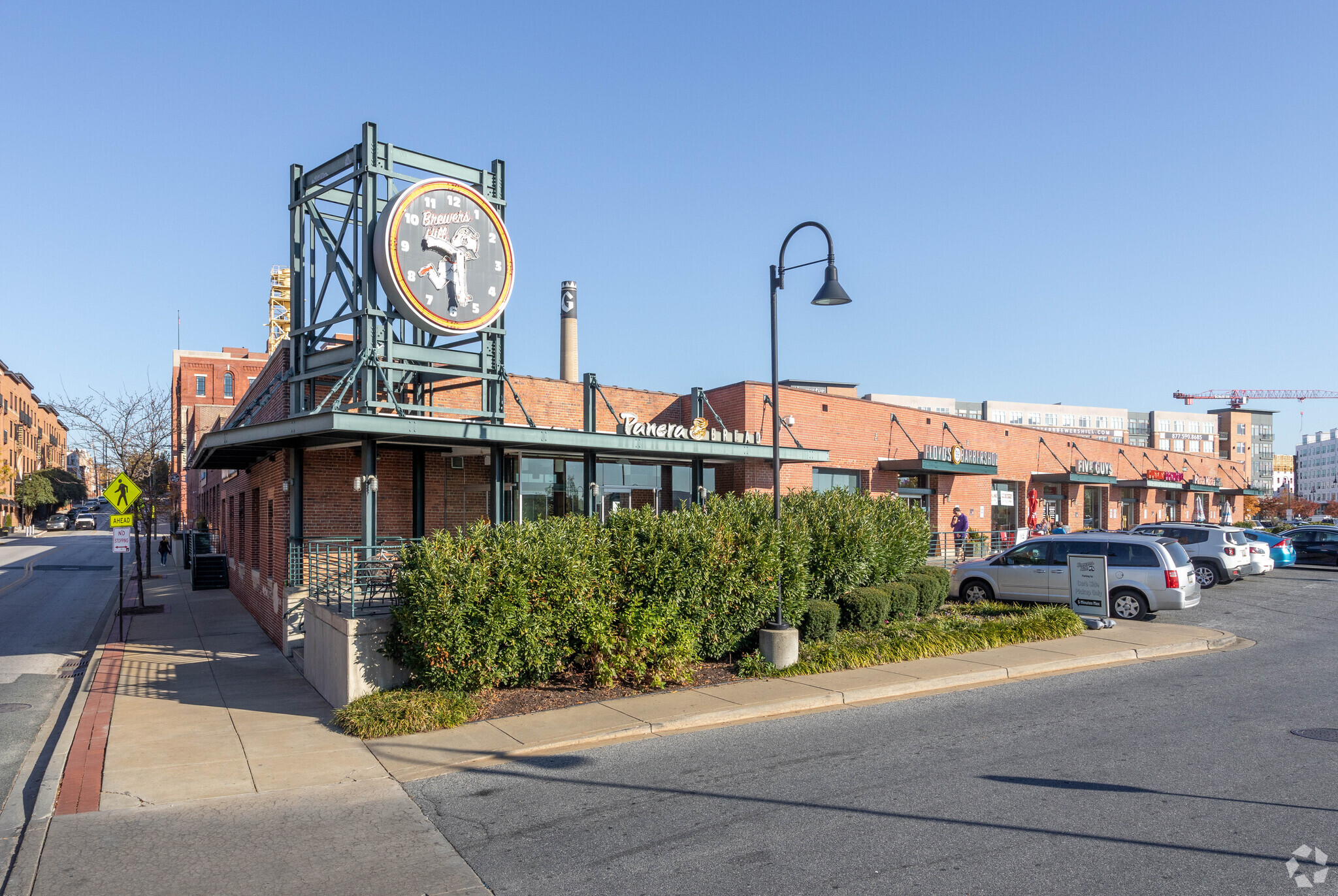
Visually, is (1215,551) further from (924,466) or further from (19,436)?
(19,436)

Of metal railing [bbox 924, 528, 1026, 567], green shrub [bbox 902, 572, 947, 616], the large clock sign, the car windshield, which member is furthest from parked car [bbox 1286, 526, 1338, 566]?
the large clock sign

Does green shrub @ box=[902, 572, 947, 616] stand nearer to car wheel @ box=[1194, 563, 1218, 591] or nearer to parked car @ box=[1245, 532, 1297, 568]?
car wheel @ box=[1194, 563, 1218, 591]

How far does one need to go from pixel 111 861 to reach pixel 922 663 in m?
10.7

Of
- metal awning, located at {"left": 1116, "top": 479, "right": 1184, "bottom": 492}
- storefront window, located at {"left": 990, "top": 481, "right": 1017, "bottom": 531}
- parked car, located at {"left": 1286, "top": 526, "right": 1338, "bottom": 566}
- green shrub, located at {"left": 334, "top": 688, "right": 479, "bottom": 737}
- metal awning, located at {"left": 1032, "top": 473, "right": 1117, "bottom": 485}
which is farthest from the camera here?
metal awning, located at {"left": 1116, "top": 479, "right": 1184, "bottom": 492}

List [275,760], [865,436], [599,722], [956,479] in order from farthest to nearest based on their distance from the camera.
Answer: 1. [956,479]
2. [865,436]
3. [599,722]
4. [275,760]

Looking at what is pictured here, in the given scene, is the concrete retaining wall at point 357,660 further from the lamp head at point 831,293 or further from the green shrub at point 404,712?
the lamp head at point 831,293

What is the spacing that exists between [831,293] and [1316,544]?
27.0 metres

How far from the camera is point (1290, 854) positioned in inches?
241

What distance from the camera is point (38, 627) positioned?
20250mm

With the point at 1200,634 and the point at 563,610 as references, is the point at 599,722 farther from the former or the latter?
the point at 1200,634

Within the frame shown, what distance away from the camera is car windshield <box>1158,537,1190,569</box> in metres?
18.4

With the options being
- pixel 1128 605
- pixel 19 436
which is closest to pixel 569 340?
pixel 1128 605

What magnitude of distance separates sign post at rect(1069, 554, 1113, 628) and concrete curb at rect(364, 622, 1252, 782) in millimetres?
1102

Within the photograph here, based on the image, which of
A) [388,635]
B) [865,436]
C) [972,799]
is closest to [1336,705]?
[972,799]
